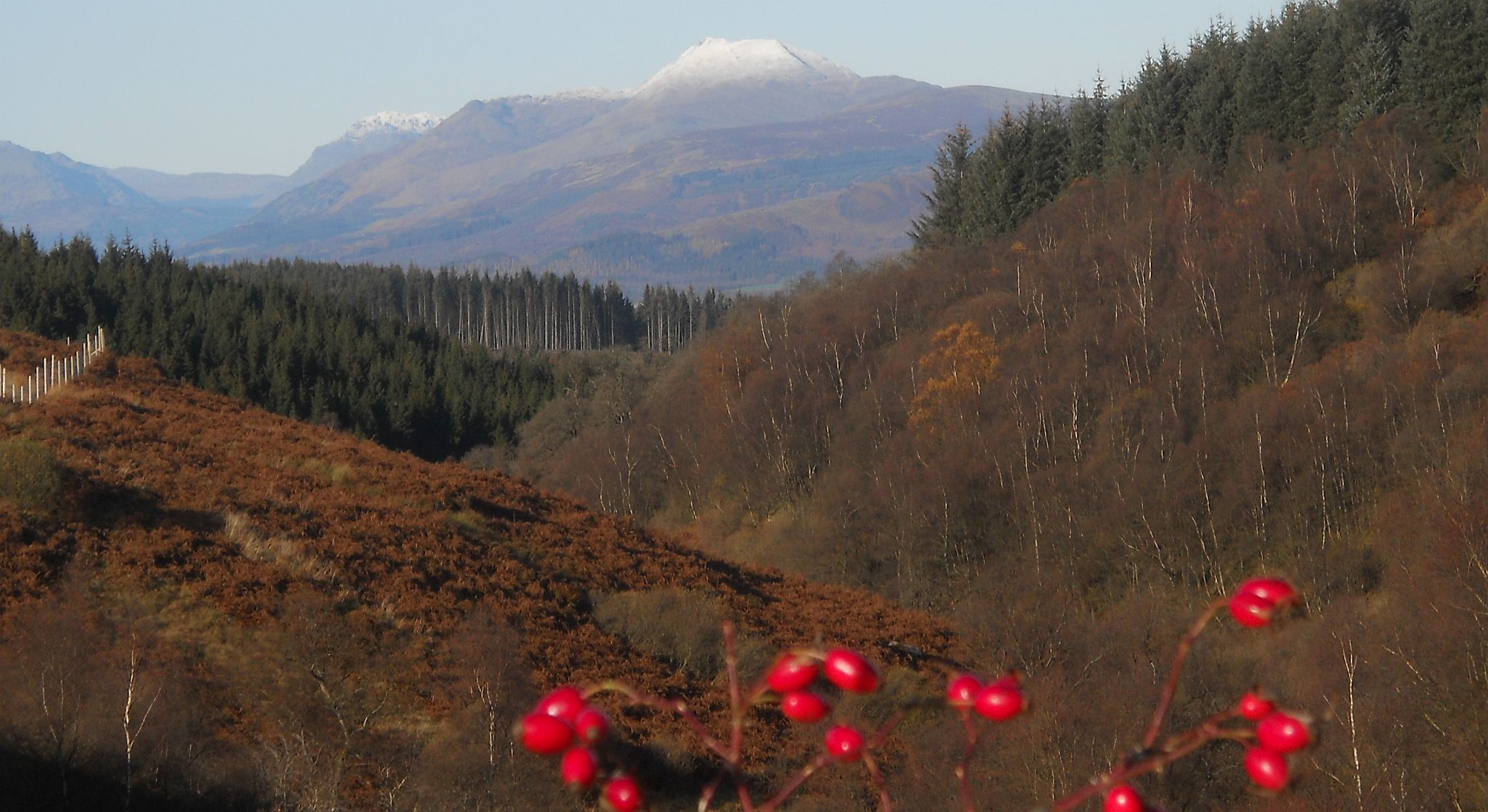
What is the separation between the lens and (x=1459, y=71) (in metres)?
70.0

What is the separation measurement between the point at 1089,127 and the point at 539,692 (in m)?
84.3

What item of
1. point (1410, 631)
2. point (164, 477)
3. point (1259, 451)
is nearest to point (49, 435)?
point (164, 477)

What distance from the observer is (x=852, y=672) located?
257 cm

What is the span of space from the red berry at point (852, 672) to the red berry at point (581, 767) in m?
0.52

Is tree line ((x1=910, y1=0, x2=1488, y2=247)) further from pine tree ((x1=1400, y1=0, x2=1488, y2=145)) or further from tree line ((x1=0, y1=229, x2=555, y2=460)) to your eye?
tree line ((x1=0, y1=229, x2=555, y2=460))

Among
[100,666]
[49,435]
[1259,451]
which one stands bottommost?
[1259,451]

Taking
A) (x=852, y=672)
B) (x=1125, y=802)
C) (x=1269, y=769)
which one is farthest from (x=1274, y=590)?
(x=852, y=672)

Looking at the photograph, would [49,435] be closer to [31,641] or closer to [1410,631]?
[31,641]

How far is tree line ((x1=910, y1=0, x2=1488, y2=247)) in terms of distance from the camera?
71.8m

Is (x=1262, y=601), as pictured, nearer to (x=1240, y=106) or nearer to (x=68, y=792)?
(x=68, y=792)

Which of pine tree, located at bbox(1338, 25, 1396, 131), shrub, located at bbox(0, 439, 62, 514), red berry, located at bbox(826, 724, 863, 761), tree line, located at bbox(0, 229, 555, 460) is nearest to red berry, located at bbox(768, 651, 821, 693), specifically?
red berry, located at bbox(826, 724, 863, 761)

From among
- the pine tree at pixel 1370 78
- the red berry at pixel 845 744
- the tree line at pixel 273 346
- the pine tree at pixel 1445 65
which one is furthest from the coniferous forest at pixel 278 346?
the red berry at pixel 845 744

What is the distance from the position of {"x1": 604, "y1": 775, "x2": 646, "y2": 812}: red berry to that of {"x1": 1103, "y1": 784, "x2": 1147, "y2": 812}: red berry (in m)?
0.98

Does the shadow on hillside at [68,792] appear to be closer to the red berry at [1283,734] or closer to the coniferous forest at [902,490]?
the coniferous forest at [902,490]
